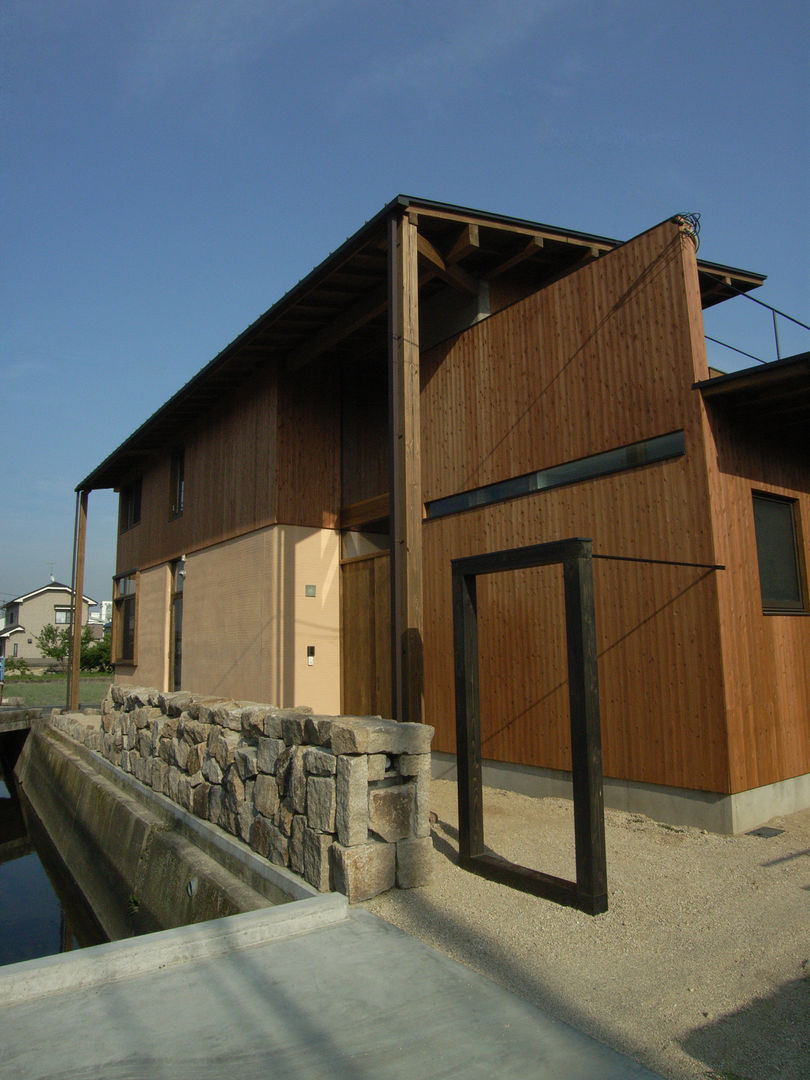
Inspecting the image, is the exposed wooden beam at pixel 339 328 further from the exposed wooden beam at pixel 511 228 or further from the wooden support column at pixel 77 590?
the wooden support column at pixel 77 590

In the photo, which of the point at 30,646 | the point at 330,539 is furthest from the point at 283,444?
the point at 30,646

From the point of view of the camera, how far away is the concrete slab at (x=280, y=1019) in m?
2.71

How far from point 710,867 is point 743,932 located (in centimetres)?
120

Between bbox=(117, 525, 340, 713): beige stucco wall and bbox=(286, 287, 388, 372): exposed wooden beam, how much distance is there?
2706 mm

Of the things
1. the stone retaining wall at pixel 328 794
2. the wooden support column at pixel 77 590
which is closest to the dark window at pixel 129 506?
the wooden support column at pixel 77 590

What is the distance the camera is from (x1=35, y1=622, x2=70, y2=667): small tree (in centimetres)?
4301

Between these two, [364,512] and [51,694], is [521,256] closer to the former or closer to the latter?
[364,512]

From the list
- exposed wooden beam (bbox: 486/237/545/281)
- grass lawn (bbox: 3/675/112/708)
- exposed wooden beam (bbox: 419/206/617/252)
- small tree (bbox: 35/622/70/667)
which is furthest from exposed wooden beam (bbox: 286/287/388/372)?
small tree (bbox: 35/622/70/667)

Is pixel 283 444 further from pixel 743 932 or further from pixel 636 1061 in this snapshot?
pixel 636 1061

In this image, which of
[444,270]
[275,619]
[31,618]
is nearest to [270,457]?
[275,619]

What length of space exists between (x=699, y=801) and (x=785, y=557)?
8.94ft

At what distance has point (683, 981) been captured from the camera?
136 inches

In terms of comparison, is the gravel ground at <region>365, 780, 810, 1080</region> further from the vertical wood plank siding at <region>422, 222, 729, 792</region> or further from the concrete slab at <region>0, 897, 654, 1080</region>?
the vertical wood plank siding at <region>422, 222, 729, 792</region>

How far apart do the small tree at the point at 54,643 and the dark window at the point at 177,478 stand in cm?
2948
